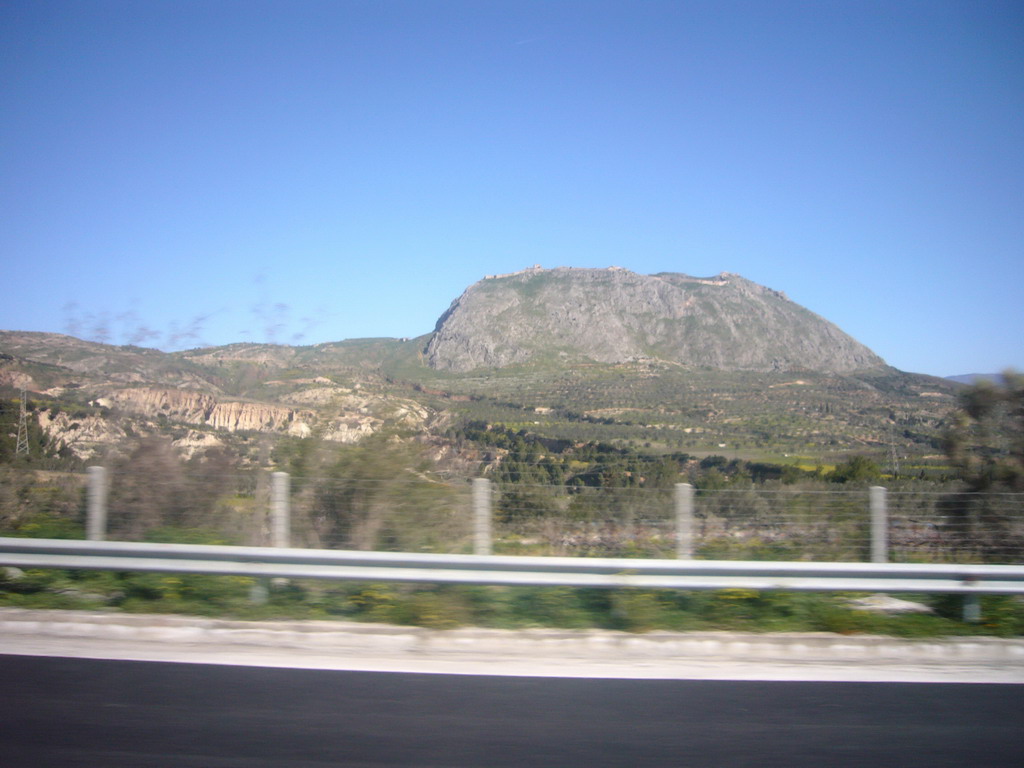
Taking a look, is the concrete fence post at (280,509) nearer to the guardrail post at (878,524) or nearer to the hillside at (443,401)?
the hillside at (443,401)

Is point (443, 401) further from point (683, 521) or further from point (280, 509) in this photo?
point (683, 521)

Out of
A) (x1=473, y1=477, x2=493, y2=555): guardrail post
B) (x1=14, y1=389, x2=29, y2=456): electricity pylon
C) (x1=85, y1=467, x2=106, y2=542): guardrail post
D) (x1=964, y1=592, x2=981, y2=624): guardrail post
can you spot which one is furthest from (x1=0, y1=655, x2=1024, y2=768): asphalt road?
(x1=14, y1=389, x2=29, y2=456): electricity pylon

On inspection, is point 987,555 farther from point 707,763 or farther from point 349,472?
point 349,472

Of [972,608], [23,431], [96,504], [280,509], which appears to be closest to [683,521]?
[972,608]

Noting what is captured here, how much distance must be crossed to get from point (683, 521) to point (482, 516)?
6.19 ft

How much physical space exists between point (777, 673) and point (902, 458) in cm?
739

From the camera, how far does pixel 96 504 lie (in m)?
6.89

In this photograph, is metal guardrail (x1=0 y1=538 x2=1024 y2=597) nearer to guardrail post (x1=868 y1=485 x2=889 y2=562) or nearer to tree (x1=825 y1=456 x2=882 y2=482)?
guardrail post (x1=868 y1=485 x2=889 y2=562)

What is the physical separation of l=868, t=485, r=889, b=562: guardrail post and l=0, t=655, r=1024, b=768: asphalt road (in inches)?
92.0

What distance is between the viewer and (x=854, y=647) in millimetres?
5430

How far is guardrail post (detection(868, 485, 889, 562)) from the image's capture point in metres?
7.09

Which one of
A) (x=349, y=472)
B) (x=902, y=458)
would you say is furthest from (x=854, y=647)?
(x=902, y=458)

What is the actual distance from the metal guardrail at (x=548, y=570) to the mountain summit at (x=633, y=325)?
43569mm

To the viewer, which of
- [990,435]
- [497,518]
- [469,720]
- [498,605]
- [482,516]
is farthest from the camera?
[990,435]
